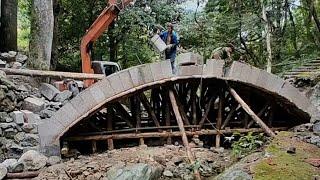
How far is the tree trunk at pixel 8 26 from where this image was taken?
13203 mm

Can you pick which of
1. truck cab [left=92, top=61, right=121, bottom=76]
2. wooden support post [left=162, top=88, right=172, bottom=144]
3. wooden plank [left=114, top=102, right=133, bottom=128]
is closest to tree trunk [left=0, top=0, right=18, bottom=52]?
truck cab [left=92, top=61, right=121, bottom=76]

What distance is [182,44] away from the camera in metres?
15.9

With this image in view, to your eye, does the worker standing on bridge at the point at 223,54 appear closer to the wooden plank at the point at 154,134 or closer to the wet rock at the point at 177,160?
the wooden plank at the point at 154,134

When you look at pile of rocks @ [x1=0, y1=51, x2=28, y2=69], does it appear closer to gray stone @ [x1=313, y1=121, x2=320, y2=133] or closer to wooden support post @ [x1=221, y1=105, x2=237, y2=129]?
wooden support post @ [x1=221, y1=105, x2=237, y2=129]

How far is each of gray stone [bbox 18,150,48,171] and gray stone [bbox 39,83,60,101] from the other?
9.49ft

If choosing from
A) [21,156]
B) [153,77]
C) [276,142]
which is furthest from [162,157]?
[21,156]

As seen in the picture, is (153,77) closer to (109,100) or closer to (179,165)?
(109,100)

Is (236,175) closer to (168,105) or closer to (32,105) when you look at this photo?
(168,105)

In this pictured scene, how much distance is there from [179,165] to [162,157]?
392 millimetres

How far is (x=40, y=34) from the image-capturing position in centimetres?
1127

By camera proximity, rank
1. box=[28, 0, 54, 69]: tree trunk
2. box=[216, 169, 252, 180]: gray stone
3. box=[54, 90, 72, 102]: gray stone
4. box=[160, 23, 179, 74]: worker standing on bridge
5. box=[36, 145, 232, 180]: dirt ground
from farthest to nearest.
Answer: box=[28, 0, 54, 69]: tree trunk, box=[54, 90, 72, 102]: gray stone, box=[160, 23, 179, 74]: worker standing on bridge, box=[36, 145, 232, 180]: dirt ground, box=[216, 169, 252, 180]: gray stone

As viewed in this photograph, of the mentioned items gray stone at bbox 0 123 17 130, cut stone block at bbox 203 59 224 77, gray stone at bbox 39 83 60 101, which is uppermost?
cut stone block at bbox 203 59 224 77

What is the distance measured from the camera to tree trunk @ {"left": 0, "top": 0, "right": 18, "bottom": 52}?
13203 millimetres

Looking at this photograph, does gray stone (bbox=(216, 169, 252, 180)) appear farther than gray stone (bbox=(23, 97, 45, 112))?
No
